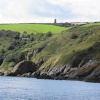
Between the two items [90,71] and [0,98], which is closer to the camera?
[0,98]

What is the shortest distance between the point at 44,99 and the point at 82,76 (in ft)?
318

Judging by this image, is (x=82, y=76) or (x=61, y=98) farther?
(x=82, y=76)

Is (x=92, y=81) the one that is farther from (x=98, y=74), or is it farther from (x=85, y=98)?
(x=85, y=98)

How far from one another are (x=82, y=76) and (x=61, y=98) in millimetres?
92994

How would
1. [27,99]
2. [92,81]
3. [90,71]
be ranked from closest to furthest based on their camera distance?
1. [27,99]
2. [92,81]
3. [90,71]

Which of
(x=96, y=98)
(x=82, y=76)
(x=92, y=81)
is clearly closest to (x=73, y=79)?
(x=82, y=76)

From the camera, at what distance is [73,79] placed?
7815 inches

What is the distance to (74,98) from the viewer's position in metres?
107

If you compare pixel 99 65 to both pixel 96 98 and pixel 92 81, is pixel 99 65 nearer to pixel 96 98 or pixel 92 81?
pixel 92 81

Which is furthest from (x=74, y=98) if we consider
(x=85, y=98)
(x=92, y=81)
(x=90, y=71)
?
(x=90, y=71)

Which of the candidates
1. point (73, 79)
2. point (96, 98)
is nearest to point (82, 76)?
point (73, 79)

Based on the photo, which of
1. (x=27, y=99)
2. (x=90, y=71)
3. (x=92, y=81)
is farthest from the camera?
(x=90, y=71)

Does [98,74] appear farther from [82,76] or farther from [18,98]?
[18,98]

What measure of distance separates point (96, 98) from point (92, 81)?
76.2 metres
